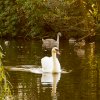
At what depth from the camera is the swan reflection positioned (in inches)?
539

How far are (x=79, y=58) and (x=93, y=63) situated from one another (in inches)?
98.5

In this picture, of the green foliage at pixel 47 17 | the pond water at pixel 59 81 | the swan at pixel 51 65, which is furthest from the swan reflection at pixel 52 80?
the green foliage at pixel 47 17

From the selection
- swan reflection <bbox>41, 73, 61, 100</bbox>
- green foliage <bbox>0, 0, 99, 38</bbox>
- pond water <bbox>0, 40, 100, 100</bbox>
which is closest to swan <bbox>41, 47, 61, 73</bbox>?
swan reflection <bbox>41, 73, 61, 100</bbox>

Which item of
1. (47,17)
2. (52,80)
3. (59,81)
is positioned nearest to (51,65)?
(52,80)

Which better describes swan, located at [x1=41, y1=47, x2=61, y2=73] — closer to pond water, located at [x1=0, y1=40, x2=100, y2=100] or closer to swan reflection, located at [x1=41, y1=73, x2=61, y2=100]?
swan reflection, located at [x1=41, y1=73, x2=61, y2=100]

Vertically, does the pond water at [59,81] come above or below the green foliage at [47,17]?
below

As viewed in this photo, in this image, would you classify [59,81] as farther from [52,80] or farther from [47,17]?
Result: [47,17]

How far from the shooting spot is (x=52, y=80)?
16.4 m

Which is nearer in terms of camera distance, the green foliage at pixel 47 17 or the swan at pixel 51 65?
the swan at pixel 51 65

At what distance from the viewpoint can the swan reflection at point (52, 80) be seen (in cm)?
1368

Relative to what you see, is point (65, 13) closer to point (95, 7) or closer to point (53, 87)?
point (95, 7)

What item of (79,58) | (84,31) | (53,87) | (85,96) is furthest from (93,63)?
(84,31)

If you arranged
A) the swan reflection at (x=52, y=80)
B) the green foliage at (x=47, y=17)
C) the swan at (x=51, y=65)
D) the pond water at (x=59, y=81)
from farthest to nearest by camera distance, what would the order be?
the green foliage at (x=47, y=17)
the swan at (x=51, y=65)
the swan reflection at (x=52, y=80)
the pond water at (x=59, y=81)

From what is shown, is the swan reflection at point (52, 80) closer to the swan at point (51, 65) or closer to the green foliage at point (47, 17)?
the swan at point (51, 65)
